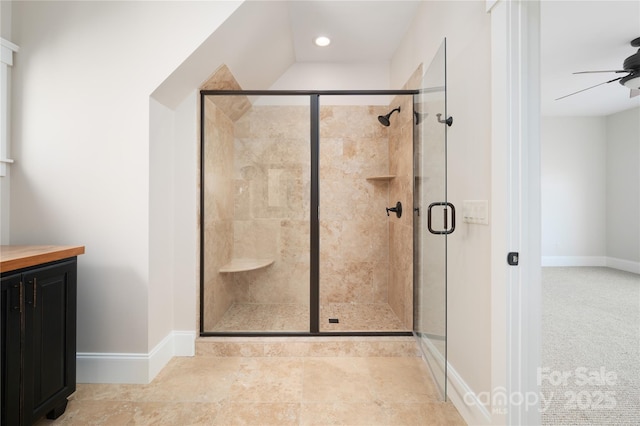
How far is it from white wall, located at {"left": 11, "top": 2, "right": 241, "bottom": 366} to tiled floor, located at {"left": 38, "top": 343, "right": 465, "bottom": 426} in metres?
0.31

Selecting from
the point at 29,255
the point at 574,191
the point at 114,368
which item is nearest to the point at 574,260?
the point at 574,191

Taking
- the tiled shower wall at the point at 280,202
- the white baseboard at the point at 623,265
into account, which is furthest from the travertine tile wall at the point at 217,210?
the white baseboard at the point at 623,265

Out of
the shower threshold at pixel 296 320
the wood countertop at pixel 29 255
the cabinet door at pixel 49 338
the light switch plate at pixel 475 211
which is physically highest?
the light switch plate at pixel 475 211

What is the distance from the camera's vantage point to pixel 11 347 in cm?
131

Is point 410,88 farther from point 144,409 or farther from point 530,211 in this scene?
point 144,409

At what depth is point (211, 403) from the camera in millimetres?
1726

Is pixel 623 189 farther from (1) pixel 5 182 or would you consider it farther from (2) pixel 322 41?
(1) pixel 5 182

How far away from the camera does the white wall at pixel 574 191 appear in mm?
5551

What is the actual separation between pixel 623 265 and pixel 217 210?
6.58m

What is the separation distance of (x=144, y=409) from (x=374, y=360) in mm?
1450

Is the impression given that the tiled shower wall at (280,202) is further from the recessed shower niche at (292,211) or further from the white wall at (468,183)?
the white wall at (468,183)

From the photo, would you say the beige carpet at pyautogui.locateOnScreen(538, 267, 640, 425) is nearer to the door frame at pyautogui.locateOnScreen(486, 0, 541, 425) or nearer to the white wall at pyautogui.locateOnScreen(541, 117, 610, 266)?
the door frame at pyautogui.locateOnScreen(486, 0, 541, 425)

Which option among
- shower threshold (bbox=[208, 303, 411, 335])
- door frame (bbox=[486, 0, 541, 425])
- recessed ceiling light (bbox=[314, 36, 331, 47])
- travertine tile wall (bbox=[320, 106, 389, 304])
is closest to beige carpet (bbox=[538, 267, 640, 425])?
door frame (bbox=[486, 0, 541, 425])

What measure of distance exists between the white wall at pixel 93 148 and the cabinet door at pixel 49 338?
0.28 meters
